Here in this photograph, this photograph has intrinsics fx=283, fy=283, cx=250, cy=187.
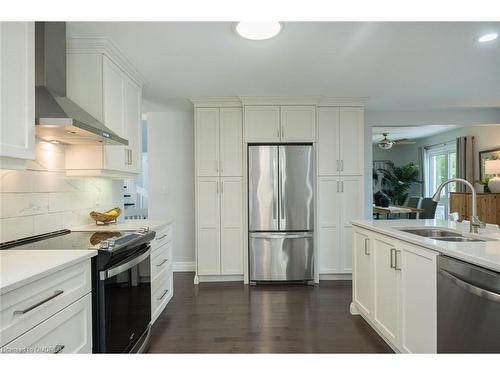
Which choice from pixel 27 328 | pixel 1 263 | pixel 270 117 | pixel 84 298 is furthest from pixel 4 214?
pixel 270 117

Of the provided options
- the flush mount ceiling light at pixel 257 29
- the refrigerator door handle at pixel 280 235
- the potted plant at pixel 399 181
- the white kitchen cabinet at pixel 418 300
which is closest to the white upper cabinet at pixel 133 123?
the flush mount ceiling light at pixel 257 29

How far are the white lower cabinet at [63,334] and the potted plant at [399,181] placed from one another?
834 centimetres

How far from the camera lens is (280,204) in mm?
3512

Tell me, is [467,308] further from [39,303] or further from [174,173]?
[174,173]

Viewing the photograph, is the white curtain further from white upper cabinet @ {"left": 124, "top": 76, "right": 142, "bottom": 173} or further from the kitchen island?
white upper cabinet @ {"left": 124, "top": 76, "right": 142, "bottom": 173}

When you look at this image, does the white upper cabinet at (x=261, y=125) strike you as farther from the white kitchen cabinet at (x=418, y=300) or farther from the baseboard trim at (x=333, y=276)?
the white kitchen cabinet at (x=418, y=300)

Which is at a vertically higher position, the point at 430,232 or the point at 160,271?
the point at 430,232

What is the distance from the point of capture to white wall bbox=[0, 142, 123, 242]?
1657mm

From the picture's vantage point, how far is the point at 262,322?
2.49 metres

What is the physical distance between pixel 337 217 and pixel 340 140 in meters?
1.01

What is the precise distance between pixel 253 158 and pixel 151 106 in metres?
1.64

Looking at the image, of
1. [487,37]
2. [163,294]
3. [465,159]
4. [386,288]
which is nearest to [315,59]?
[487,37]

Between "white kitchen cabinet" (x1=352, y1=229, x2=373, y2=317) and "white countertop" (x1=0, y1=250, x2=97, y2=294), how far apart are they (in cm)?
194
